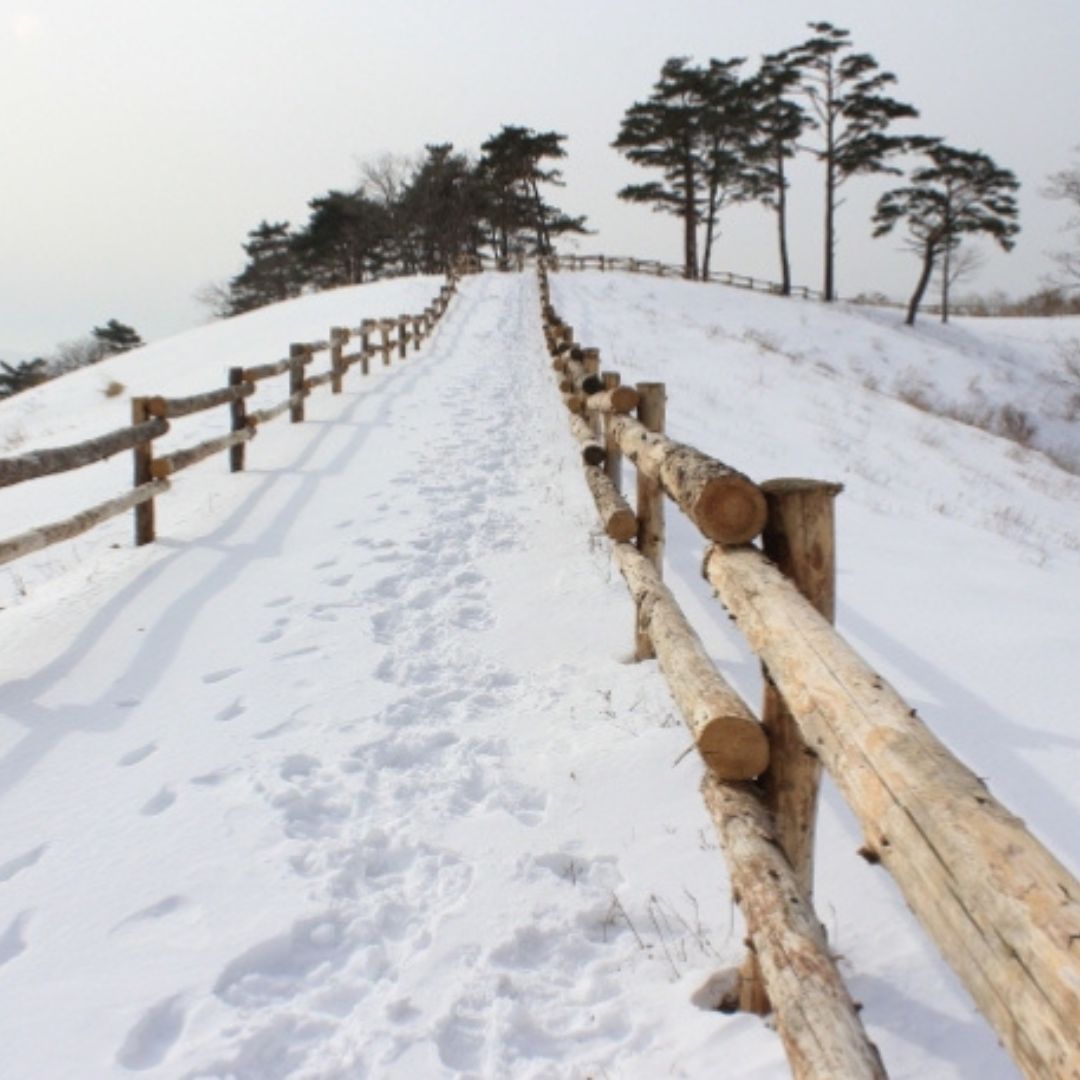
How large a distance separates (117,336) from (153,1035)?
65.1 m

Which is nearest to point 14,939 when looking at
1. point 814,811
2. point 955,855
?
point 814,811

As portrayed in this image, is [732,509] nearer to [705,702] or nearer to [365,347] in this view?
[705,702]

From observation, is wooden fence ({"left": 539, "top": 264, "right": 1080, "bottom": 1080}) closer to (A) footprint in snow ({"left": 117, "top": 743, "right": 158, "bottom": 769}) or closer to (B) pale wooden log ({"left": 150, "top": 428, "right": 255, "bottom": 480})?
(A) footprint in snow ({"left": 117, "top": 743, "right": 158, "bottom": 769})

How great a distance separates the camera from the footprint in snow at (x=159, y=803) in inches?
131

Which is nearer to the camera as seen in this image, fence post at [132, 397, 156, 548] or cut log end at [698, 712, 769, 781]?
cut log end at [698, 712, 769, 781]

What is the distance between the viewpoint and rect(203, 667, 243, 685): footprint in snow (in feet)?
14.6

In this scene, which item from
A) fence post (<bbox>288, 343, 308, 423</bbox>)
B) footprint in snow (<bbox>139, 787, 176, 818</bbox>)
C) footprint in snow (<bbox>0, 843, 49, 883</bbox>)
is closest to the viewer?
footprint in snow (<bbox>0, 843, 49, 883</bbox>)

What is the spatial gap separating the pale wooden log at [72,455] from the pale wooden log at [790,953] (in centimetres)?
410

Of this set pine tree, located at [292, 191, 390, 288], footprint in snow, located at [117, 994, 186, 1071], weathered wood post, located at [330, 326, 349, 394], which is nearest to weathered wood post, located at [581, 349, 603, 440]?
footprint in snow, located at [117, 994, 186, 1071]

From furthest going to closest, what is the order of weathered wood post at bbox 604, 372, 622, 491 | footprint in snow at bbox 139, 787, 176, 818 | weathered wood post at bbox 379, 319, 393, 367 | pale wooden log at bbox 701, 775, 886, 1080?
weathered wood post at bbox 379, 319, 393, 367 < weathered wood post at bbox 604, 372, 622, 491 < footprint in snow at bbox 139, 787, 176, 818 < pale wooden log at bbox 701, 775, 886, 1080

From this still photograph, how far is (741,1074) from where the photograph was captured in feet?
7.09

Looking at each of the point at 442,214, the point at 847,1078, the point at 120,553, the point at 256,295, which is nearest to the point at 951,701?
the point at 847,1078

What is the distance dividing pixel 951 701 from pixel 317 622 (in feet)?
10.9

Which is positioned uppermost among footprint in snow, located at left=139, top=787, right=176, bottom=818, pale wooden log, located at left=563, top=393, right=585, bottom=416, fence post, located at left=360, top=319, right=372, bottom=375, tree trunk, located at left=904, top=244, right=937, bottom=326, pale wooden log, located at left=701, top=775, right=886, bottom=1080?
tree trunk, located at left=904, top=244, right=937, bottom=326
